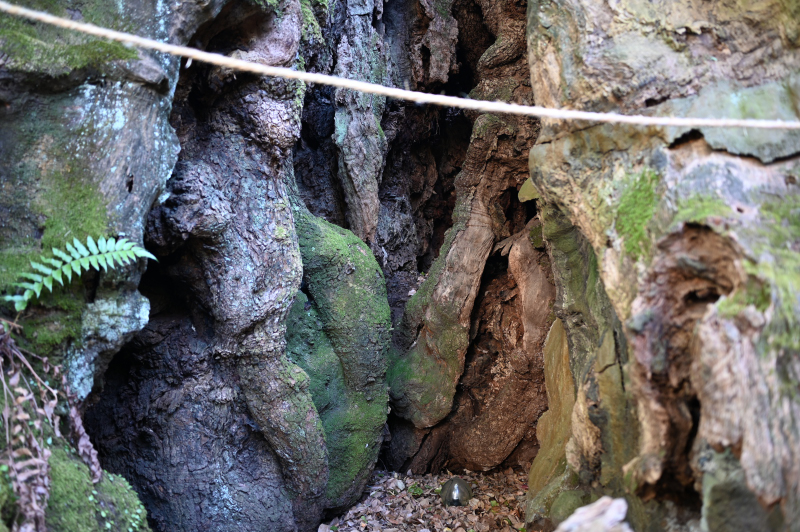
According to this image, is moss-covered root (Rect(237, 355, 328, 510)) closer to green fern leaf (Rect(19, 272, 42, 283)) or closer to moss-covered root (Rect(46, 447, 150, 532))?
moss-covered root (Rect(46, 447, 150, 532))

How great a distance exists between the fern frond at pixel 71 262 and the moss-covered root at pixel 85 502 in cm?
80

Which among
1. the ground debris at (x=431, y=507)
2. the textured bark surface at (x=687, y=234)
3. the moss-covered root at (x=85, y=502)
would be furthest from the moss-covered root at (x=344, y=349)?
the textured bark surface at (x=687, y=234)

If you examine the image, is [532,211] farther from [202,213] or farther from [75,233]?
[75,233]

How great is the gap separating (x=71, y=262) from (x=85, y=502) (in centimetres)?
121

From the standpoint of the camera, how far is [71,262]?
8.79ft

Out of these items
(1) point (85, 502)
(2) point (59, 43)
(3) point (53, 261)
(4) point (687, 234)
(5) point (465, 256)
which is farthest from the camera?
(5) point (465, 256)

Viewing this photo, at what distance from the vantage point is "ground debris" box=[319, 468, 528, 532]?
4.49 m

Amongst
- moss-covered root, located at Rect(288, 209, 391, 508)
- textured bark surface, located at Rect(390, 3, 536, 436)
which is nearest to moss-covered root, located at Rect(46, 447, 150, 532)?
moss-covered root, located at Rect(288, 209, 391, 508)

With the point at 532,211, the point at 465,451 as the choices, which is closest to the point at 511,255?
the point at 532,211

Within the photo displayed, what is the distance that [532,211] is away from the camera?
5781 millimetres

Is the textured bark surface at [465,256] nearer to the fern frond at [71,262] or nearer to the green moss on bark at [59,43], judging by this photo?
the fern frond at [71,262]

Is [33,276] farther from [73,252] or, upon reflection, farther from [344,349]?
[344,349]

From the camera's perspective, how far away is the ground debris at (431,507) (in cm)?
449

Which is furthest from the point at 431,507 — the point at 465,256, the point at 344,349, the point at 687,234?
the point at 687,234
